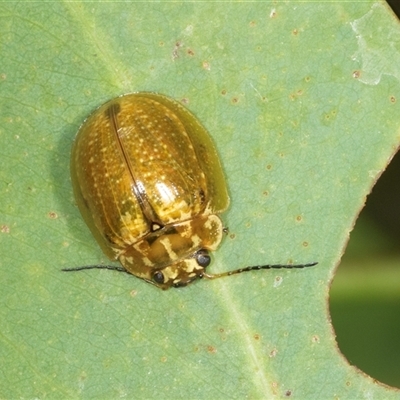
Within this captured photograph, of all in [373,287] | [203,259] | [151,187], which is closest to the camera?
[151,187]

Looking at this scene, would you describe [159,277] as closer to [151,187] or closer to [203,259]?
[203,259]

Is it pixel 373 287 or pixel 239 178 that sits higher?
pixel 239 178

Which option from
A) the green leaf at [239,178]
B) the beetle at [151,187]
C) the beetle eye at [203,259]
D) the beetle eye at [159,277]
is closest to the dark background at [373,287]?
the green leaf at [239,178]

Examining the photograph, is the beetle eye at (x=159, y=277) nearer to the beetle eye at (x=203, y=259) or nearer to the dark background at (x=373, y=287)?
the beetle eye at (x=203, y=259)

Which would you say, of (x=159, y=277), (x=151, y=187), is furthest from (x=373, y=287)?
(x=151, y=187)

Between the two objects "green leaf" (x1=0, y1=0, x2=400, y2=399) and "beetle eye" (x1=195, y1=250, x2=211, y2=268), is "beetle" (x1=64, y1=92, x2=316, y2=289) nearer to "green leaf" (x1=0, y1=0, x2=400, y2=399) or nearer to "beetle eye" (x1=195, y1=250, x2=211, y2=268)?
"beetle eye" (x1=195, y1=250, x2=211, y2=268)

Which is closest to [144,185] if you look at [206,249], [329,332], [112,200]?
[112,200]
